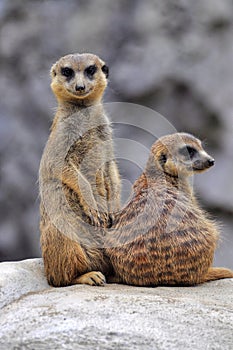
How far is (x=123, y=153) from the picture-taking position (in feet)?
14.8

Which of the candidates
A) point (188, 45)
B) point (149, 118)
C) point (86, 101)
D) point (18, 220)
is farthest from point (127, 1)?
point (86, 101)

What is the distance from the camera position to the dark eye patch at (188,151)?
10.0 ft

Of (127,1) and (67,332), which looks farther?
(127,1)

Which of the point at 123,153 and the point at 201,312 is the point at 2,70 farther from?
the point at 201,312

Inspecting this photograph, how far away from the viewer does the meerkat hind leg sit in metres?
2.82

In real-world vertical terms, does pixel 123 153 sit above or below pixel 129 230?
above

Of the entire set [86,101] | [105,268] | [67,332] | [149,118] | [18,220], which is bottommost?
[67,332]

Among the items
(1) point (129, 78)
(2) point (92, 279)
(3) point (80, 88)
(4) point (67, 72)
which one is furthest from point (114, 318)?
(1) point (129, 78)

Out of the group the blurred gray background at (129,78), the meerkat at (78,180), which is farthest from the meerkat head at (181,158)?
the blurred gray background at (129,78)

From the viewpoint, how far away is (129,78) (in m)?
5.05

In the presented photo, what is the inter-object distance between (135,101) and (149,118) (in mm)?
183

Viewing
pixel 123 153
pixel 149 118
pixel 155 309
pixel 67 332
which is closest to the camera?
pixel 67 332

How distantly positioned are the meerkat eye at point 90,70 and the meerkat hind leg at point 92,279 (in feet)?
2.74

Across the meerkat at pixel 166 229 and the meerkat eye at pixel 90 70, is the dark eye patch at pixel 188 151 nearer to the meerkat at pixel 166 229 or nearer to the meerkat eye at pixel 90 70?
the meerkat at pixel 166 229
